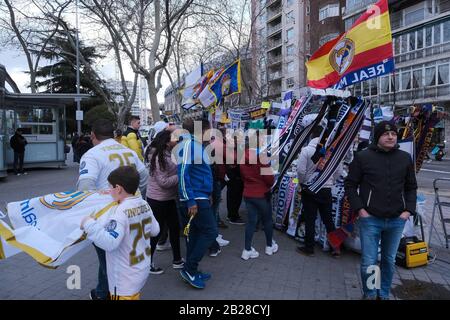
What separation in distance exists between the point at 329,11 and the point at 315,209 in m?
41.3

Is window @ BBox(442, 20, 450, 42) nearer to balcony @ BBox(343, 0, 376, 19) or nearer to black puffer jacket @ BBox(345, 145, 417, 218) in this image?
balcony @ BBox(343, 0, 376, 19)

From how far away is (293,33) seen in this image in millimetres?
47125

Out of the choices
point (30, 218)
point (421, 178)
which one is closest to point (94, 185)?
point (30, 218)

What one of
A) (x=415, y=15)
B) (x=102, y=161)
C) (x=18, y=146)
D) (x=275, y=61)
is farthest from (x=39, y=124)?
(x=275, y=61)

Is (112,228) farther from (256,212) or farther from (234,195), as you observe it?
(234,195)

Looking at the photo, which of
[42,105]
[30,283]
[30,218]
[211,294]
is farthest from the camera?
[42,105]

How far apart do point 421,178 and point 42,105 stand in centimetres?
1636

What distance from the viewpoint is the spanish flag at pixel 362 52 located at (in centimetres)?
425

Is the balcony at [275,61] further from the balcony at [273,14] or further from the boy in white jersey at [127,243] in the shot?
the boy in white jersey at [127,243]

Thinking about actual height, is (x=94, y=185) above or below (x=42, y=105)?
below

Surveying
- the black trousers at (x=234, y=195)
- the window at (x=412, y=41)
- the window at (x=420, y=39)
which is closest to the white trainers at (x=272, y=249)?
the black trousers at (x=234, y=195)

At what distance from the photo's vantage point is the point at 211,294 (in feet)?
12.5

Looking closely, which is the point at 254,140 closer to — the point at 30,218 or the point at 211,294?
the point at 211,294

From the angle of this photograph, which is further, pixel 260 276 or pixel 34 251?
pixel 260 276
